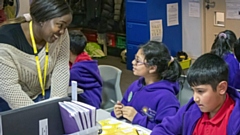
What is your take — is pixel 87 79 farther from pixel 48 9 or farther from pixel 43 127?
pixel 43 127

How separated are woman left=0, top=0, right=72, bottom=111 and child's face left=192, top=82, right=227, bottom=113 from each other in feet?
2.43

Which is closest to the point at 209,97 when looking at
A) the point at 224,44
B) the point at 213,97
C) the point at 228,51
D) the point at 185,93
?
the point at 213,97

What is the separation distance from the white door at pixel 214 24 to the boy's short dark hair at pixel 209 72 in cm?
350

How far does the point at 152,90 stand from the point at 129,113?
223 mm

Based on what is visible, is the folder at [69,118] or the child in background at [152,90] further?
the child in background at [152,90]

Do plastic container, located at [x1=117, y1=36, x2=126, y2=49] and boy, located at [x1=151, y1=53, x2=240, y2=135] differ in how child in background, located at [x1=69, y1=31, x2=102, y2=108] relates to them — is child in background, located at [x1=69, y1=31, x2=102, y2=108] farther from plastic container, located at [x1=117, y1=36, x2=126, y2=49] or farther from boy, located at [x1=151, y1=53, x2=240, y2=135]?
plastic container, located at [x1=117, y1=36, x2=126, y2=49]

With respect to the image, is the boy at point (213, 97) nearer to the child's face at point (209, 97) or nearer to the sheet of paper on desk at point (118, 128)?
the child's face at point (209, 97)

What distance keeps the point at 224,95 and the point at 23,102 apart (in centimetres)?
94

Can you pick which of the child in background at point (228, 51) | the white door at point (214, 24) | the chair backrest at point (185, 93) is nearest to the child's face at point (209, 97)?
the chair backrest at point (185, 93)

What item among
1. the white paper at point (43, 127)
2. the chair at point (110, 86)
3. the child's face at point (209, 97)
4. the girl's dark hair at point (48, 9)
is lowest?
the chair at point (110, 86)

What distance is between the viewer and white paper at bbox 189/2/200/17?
544cm

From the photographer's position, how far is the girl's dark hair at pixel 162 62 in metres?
2.25

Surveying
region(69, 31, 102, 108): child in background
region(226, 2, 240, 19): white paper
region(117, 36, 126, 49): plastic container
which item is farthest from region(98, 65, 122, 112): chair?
region(117, 36, 126, 49): plastic container

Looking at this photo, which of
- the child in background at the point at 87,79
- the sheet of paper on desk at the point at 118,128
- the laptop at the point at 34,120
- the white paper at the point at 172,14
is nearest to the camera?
the laptop at the point at 34,120
